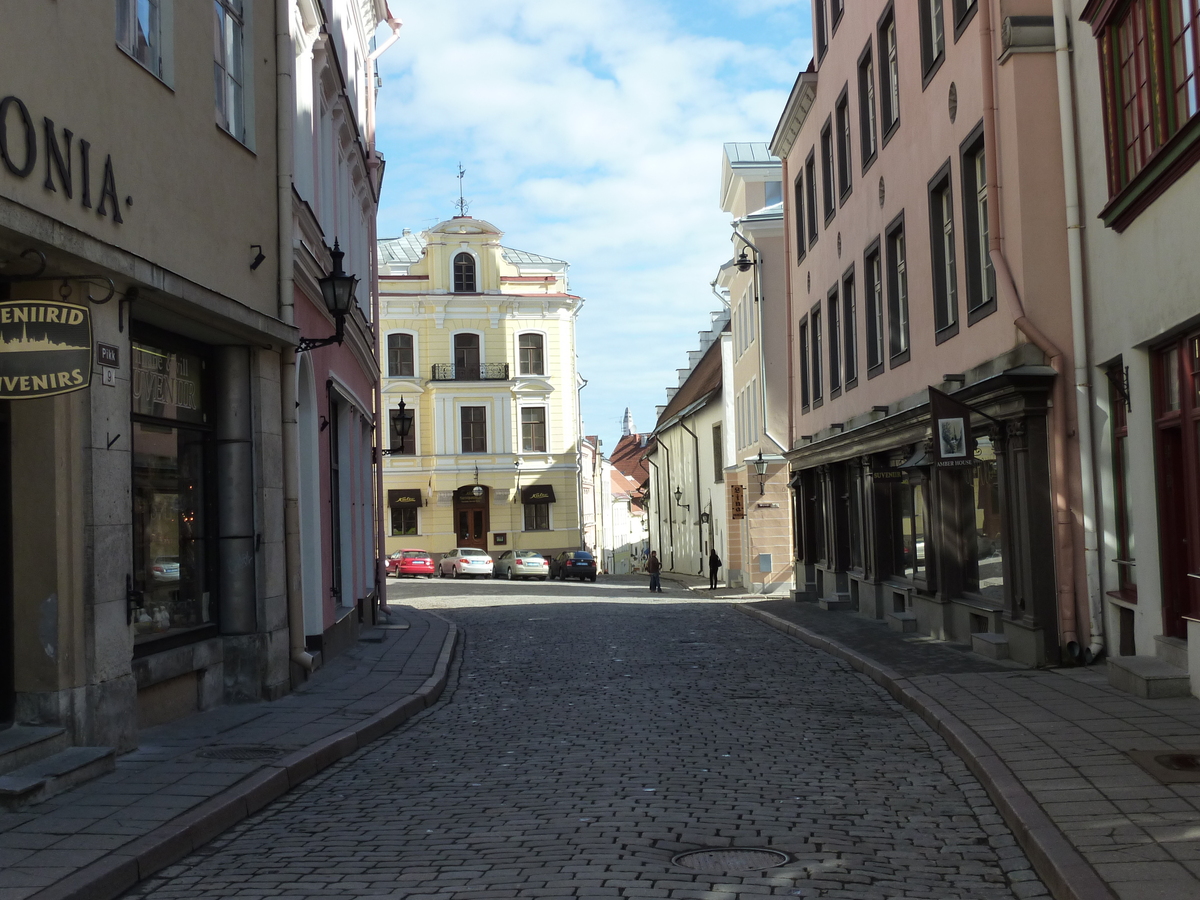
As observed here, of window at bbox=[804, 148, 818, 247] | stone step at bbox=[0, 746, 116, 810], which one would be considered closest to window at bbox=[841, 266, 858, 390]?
window at bbox=[804, 148, 818, 247]

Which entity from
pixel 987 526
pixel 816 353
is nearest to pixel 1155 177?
pixel 987 526

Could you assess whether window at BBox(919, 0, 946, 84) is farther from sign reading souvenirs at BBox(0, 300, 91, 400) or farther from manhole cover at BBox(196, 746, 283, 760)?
sign reading souvenirs at BBox(0, 300, 91, 400)

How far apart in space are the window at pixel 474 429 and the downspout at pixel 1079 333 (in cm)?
4524

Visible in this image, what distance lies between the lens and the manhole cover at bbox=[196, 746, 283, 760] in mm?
8898

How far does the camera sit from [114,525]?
353 inches

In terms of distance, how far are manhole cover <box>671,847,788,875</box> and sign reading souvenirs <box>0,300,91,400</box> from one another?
4088 mm

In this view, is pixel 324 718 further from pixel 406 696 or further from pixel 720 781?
pixel 720 781

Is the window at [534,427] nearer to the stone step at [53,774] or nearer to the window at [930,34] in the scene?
the window at [930,34]

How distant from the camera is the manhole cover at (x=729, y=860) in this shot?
6.12 m

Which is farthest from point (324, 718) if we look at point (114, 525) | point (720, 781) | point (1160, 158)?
point (1160, 158)

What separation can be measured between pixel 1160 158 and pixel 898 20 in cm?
921

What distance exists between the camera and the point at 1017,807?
22.6 feet

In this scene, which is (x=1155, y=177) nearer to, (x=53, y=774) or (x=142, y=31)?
(x=142, y=31)

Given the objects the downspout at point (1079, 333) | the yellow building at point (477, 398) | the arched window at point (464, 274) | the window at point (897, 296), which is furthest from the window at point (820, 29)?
the arched window at point (464, 274)
